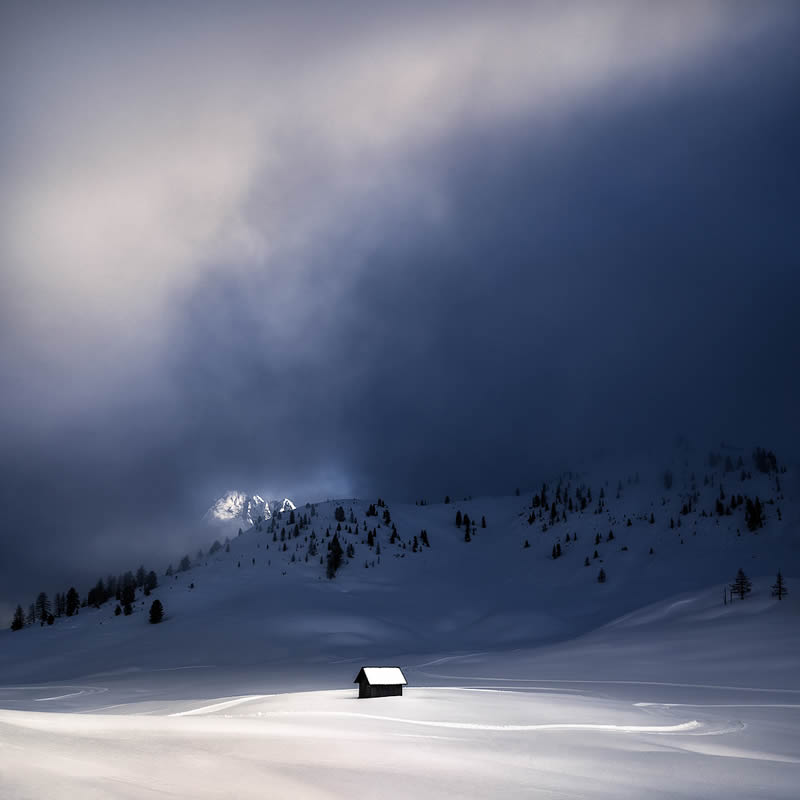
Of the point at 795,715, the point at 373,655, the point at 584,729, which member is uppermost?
the point at 584,729

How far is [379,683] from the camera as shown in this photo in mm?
45312

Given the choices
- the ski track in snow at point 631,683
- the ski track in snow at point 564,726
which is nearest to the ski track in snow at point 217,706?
the ski track in snow at point 564,726

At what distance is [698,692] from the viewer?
51.0 metres

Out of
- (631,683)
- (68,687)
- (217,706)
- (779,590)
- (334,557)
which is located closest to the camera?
(217,706)

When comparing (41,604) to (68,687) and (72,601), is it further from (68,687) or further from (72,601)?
(68,687)

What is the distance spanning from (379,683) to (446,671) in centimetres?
3314

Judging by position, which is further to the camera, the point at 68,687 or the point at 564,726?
the point at 68,687

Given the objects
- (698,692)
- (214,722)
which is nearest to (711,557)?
(698,692)

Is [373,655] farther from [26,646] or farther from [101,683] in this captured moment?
[26,646]

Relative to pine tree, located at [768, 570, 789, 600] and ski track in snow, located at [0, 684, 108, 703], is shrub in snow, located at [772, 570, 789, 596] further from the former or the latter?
ski track in snow, located at [0, 684, 108, 703]

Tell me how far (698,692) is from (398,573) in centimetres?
12839

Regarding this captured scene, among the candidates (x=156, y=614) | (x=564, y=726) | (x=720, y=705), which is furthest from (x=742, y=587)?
(x=156, y=614)

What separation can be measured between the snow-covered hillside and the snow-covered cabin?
2443 mm

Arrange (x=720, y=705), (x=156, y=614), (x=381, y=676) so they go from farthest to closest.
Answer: (x=156, y=614)
(x=381, y=676)
(x=720, y=705)
